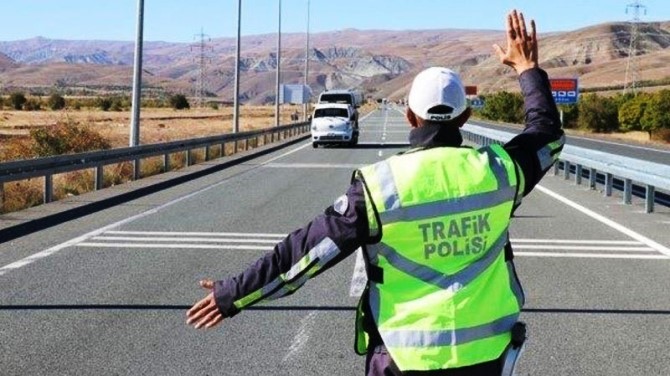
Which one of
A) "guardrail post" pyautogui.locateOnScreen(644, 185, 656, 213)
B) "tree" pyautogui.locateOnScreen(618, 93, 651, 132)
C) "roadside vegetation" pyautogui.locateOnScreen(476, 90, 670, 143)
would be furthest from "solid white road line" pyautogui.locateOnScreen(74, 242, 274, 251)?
"tree" pyautogui.locateOnScreen(618, 93, 651, 132)

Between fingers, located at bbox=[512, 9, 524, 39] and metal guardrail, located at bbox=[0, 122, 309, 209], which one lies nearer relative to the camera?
fingers, located at bbox=[512, 9, 524, 39]

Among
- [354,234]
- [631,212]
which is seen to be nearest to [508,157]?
[354,234]

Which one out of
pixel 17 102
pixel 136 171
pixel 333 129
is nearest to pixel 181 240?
pixel 136 171

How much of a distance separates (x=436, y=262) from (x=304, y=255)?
0.42 metres

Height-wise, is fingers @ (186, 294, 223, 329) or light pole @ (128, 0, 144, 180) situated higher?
light pole @ (128, 0, 144, 180)

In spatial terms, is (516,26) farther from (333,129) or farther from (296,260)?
(333,129)

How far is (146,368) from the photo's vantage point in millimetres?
6797

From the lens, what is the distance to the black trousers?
3.09 metres

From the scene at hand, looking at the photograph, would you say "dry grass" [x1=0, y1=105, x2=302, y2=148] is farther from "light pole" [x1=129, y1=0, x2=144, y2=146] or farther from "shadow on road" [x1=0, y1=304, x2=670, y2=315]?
"shadow on road" [x1=0, y1=304, x2=670, y2=315]

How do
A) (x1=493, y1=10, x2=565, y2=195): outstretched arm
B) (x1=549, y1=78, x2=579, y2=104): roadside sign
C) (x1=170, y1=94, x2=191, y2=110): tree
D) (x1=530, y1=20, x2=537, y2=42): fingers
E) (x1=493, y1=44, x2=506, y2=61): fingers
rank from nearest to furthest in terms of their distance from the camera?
(x1=493, y1=10, x2=565, y2=195): outstretched arm, (x1=530, y1=20, x2=537, y2=42): fingers, (x1=493, y1=44, x2=506, y2=61): fingers, (x1=549, y1=78, x2=579, y2=104): roadside sign, (x1=170, y1=94, x2=191, y2=110): tree

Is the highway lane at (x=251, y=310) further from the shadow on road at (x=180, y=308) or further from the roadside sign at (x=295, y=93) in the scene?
the roadside sign at (x=295, y=93)

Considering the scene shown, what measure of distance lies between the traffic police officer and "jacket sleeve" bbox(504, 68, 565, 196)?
0.20m

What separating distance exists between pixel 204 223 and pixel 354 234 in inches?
477

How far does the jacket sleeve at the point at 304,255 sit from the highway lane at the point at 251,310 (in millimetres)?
3520
